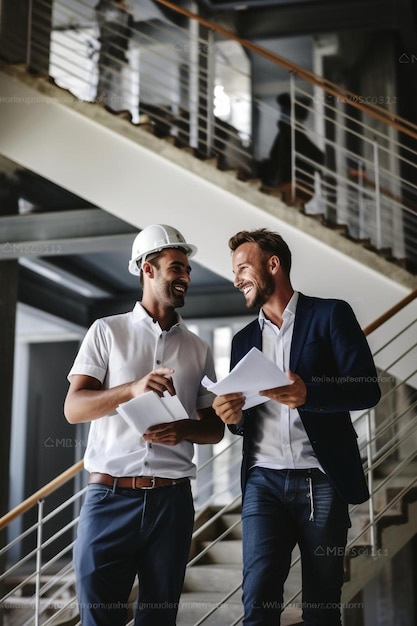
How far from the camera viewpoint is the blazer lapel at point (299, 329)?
2217 mm

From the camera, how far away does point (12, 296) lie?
5449 millimetres

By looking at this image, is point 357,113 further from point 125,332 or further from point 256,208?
point 125,332

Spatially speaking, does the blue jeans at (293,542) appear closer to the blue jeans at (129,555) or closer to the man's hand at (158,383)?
the blue jeans at (129,555)

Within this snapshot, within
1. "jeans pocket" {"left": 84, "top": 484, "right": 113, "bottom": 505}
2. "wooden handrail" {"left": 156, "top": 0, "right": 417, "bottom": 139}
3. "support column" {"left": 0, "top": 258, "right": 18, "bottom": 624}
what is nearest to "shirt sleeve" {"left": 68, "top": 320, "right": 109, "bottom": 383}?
"jeans pocket" {"left": 84, "top": 484, "right": 113, "bottom": 505}

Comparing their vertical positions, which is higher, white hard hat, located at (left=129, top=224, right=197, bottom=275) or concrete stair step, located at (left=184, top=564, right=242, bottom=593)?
white hard hat, located at (left=129, top=224, right=197, bottom=275)

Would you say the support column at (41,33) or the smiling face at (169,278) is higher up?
the support column at (41,33)

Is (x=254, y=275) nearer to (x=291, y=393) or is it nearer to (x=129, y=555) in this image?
(x=291, y=393)

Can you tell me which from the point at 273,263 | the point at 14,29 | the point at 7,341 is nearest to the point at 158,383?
the point at 273,263

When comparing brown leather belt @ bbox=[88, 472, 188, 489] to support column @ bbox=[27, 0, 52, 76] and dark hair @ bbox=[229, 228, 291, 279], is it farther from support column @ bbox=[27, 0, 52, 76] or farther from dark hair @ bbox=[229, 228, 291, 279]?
support column @ bbox=[27, 0, 52, 76]

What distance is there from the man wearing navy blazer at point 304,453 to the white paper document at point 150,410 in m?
0.12

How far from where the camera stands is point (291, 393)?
2020mm

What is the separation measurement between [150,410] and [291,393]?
39 cm

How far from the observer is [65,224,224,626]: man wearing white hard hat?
6.84ft

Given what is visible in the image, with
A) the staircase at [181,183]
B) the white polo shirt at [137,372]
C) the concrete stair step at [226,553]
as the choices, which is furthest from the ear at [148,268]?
the concrete stair step at [226,553]
